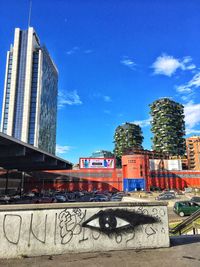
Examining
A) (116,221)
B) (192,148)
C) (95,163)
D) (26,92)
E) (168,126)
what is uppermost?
(26,92)

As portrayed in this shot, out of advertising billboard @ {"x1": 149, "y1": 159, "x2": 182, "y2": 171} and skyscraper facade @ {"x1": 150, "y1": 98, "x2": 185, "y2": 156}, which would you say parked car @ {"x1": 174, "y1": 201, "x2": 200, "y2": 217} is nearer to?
advertising billboard @ {"x1": 149, "y1": 159, "x2": 182, "y2": 171}

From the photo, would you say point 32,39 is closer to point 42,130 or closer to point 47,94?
point 47,94

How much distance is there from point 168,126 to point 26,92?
88.9m

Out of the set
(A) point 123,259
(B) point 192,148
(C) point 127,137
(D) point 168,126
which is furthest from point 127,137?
(A) point 123,259

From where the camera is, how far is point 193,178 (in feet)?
338

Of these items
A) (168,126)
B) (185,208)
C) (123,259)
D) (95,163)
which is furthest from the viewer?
(168,126)

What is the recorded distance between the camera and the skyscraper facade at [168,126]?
508 feet

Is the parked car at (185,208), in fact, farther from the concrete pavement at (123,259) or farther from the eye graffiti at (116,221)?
the eye graffiti at (116,221)

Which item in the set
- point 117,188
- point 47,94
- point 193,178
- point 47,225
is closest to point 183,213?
point 47,225

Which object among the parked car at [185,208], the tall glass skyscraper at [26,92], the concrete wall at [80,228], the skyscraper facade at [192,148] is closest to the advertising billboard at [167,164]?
the skyscraper facade at [192,148]

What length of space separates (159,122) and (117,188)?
82.2 m

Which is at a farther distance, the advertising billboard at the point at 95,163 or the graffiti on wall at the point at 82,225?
the advertising billboard at the point at 95,163

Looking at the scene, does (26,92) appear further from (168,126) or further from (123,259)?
(123,259)

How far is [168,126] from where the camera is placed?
158750mm
